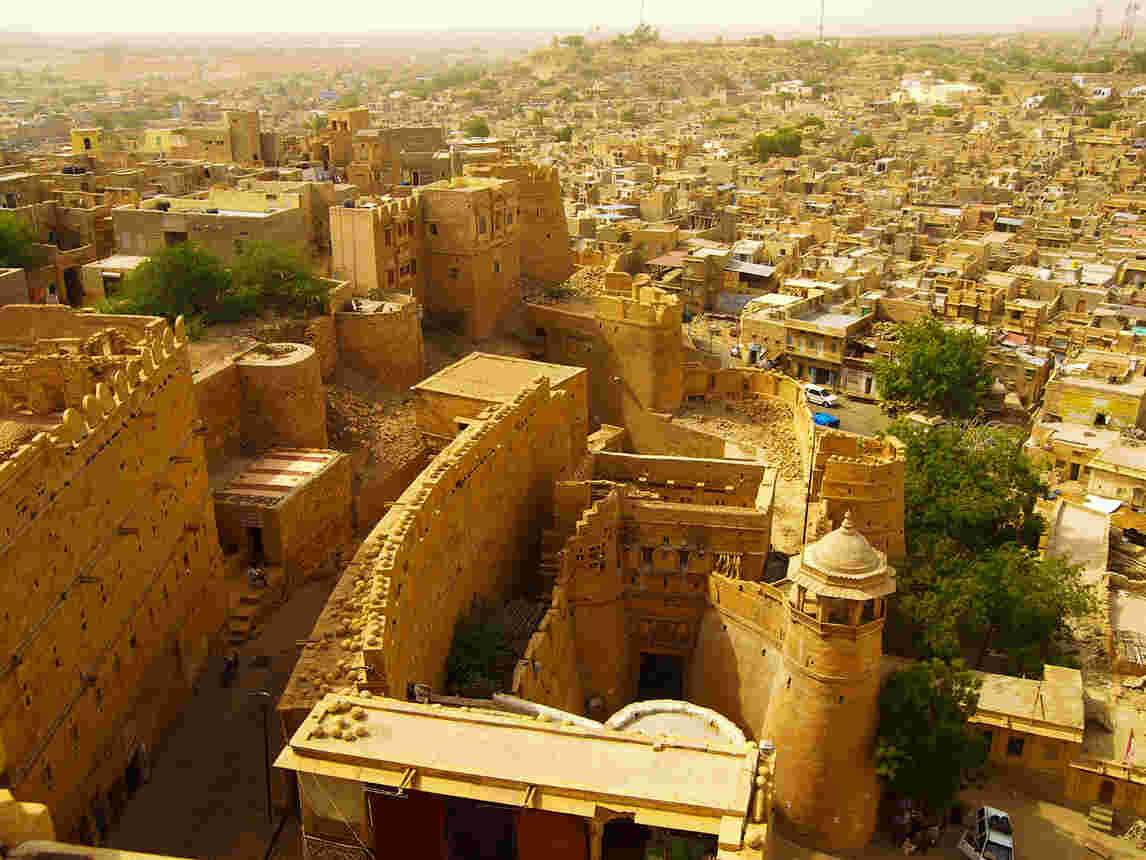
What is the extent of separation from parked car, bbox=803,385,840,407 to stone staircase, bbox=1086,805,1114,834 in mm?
23089

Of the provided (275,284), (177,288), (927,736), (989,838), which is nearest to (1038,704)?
(989,838)

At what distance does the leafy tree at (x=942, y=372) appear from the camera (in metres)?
39.2

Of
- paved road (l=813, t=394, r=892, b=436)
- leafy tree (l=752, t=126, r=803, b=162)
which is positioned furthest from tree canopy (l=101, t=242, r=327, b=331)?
leafy tree (l=752, t=126, r=803, b=162)

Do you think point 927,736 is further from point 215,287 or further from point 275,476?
point 215,287

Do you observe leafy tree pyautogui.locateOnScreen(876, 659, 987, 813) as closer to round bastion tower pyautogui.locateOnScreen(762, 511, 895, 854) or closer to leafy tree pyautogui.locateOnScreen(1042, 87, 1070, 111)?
round bastion tower pyautogui.locateOnScreen(762, 511, 895, 854)

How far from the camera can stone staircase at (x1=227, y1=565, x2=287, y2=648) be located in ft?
64.3

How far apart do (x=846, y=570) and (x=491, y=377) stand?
425 inches

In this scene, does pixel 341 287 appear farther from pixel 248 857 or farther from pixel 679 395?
pixel 248 857

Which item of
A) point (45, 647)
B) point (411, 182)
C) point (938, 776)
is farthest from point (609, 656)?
point (411, 182)

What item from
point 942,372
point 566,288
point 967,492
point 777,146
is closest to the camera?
point 967,492

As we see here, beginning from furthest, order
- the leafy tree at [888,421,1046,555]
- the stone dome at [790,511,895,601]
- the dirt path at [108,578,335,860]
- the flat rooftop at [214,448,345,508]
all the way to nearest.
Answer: the leafy tree at [888,421,1046,555]
the flat rooftop at [214,448,345,508]
the stone dome at [790,511,895,601]
the dirt path at [108,578,335,860]

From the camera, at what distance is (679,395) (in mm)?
30062

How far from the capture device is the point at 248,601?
20.0m

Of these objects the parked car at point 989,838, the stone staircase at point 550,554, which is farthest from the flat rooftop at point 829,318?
the parked car at point 989,838
